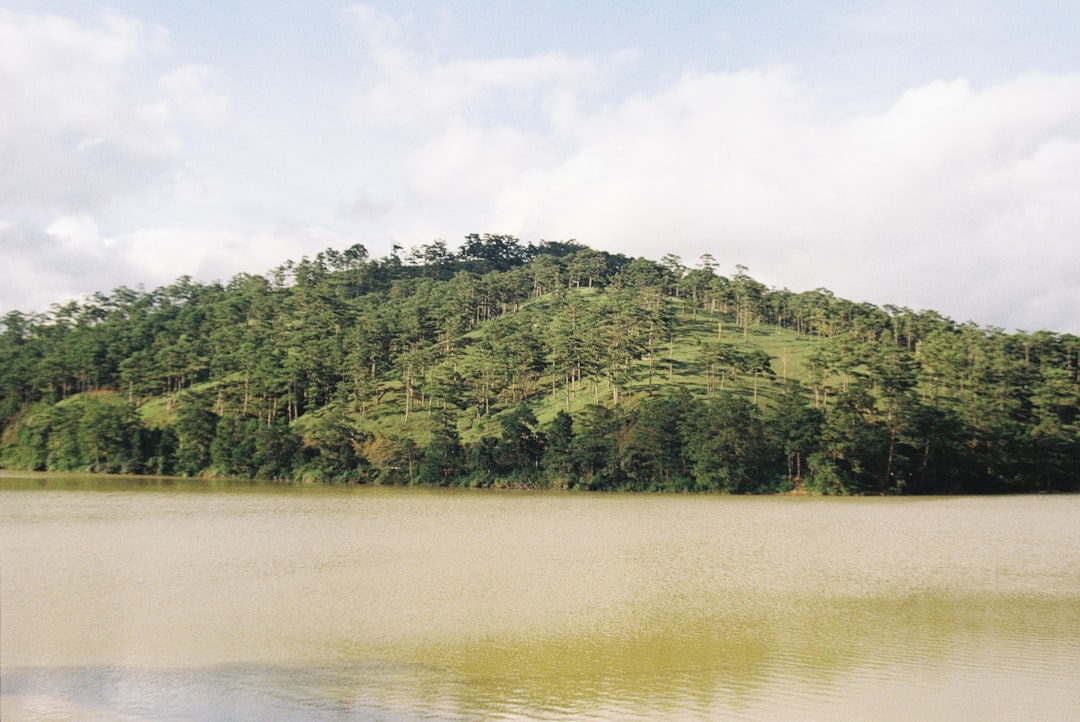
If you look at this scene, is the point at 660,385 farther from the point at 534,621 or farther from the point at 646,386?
the point at 534,621

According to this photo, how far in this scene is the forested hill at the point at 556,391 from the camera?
71062 millimetres

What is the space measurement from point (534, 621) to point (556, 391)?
76.7 m

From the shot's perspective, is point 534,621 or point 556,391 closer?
point 534,621

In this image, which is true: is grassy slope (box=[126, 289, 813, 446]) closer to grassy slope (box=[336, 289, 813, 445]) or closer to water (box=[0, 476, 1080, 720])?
grassy slope (box=[336, 289, 813, 445])

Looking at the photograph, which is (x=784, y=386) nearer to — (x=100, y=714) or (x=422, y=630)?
(x=422, y=630)

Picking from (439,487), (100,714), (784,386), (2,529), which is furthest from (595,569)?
(784,386)

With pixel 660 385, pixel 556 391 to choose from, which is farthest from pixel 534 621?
pixel 556 391

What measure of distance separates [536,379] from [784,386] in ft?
98.7

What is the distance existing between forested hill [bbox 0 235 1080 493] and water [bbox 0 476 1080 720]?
29209mm

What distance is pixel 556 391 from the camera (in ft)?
320

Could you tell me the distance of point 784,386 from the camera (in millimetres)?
87125

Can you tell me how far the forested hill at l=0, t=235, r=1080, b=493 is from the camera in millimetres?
71062

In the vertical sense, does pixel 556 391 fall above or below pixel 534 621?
above

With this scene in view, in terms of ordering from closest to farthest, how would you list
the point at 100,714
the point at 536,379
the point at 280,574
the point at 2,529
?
the point at 100,714, the point at 280,574, the point at 2,529, the point at 536,379
